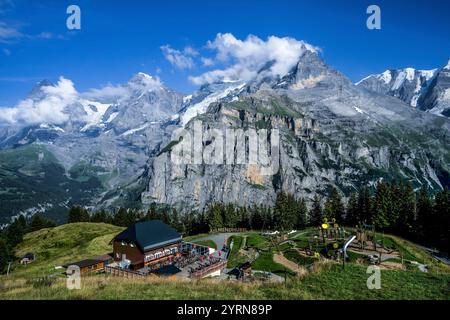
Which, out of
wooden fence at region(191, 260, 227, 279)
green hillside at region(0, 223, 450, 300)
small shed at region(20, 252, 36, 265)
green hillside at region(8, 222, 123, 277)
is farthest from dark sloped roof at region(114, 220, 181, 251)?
green hillside at region(0, 223, 450, 300)

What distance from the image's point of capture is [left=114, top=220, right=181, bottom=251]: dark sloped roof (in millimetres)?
64938

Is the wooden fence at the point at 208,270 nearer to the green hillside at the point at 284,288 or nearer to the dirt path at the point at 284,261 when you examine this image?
the dirt path at the point at 284,261

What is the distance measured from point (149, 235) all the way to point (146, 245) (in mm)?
3253

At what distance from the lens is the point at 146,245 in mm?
64312

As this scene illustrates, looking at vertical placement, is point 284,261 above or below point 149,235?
below

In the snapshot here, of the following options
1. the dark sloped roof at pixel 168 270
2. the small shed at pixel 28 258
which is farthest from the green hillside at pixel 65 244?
the dark sloped roof at pixel 168 270

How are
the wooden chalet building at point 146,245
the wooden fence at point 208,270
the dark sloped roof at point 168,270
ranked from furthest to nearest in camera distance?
the wooden chalet building at point 146,245
the dark sloped roof at point 168,270
the wooden fence at point 208,270

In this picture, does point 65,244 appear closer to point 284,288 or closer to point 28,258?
point 28,258

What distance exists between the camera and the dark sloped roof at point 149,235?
6494 cm

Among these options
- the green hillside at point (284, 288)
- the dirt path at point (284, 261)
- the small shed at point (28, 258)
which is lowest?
the small shed at point (28, 258)

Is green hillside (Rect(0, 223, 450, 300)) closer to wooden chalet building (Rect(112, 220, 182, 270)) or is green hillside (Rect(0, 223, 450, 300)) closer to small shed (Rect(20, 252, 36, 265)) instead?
wooden chalet building (Rect(112, 220, 182, 270))

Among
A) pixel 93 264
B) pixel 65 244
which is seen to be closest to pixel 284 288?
pixel 93 264

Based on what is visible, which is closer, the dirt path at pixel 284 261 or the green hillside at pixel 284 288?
the green hillside at pixel 284 288

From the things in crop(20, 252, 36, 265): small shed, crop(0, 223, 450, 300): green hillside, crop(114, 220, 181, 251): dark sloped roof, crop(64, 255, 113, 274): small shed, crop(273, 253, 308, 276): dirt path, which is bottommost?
crop(20, 252, 36, 265): small shed
